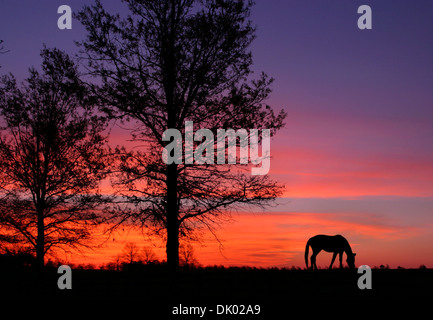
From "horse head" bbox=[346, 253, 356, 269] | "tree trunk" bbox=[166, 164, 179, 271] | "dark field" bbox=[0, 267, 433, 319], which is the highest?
"tree trunk" bbox=[166, 164, 179, 271]

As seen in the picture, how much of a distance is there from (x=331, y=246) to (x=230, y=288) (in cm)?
830

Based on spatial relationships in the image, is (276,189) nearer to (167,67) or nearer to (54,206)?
(167,67)

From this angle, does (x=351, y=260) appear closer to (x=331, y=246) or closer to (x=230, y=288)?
(x=331, y=246)

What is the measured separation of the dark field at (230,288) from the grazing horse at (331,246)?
5.14ft

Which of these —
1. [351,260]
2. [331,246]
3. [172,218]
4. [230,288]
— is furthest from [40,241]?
[351,260]

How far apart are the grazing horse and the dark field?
1.57 meters

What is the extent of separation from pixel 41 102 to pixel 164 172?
37.5ft

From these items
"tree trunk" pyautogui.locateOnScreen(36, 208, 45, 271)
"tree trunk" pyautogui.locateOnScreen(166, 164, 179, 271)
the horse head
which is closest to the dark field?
"tree trunk" pyautogui.locateOnScreen(166, 164, 179, 271)

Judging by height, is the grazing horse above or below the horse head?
above

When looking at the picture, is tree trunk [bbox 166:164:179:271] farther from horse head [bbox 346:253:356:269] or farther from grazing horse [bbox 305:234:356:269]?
horse head [bbox 346:253:356:269]

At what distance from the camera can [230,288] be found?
55.6 feet

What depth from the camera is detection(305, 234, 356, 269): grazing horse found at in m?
23.3

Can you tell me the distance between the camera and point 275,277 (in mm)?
19594

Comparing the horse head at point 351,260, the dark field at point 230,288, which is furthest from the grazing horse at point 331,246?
the dark field at point 230,288
